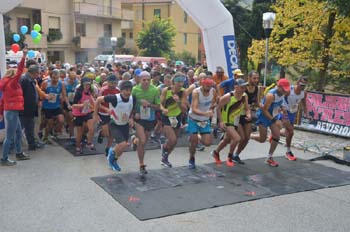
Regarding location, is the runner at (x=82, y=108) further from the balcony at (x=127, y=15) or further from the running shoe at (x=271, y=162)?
the balcony at (x=127, y=15)

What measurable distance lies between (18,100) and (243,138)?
424 cm

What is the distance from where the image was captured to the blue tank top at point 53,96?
377 inches

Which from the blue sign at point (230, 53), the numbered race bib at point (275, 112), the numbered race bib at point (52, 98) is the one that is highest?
the blue sign at point (230, 53)

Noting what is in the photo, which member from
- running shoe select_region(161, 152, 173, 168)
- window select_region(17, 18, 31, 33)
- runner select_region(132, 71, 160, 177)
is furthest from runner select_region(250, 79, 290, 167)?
window select_region(17, 18, 31, 33)

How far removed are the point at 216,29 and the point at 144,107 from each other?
4.59 meters

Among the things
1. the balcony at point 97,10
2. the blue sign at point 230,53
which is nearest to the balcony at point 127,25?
the balcony at point 97,10

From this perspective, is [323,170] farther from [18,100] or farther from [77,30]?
[77,30]

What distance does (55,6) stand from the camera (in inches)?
1517

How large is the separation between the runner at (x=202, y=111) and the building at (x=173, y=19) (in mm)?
46893

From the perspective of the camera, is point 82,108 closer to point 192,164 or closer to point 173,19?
point 192,164

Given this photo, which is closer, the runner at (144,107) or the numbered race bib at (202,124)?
the runner at (144,107)

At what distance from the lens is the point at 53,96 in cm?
954

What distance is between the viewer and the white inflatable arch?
36.5 feet

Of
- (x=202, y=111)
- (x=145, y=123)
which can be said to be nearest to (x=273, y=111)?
(x=202, y=111)
